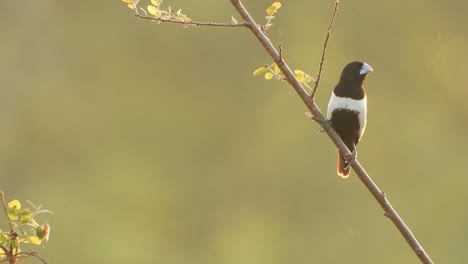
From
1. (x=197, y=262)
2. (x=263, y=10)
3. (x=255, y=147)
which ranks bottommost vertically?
(x=197, y=262)

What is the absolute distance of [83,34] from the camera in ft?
69.7

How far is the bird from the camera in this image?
3.83 m

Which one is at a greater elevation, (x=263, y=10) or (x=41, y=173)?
(x=263, y=10)

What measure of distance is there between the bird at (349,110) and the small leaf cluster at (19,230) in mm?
1734

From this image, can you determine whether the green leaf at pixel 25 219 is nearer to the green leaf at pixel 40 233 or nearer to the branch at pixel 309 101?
the green leaf at pixel 40 233

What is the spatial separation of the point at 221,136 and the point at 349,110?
1651 cm

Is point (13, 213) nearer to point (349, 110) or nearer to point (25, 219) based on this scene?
point (25, 219)

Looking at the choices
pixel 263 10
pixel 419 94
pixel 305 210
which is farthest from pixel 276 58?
pixel 419 94

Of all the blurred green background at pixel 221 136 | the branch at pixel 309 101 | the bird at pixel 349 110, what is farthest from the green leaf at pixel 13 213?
the blurred green background at pixel 221 136

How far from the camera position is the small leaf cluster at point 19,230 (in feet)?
6.99

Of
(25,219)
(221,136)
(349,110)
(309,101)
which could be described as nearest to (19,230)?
(25,219)

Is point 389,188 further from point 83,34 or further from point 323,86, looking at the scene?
point 83,34

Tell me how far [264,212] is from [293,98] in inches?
103

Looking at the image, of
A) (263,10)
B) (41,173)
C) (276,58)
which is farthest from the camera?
(41,173)
